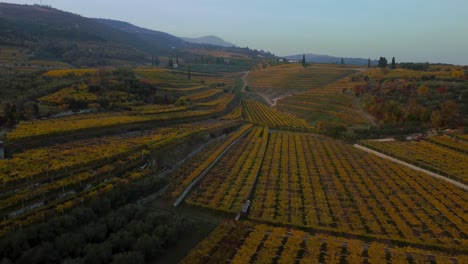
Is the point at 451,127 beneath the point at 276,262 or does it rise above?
above

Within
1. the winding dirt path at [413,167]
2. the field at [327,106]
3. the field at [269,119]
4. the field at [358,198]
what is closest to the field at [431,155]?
the winding dirt path at [413,167]

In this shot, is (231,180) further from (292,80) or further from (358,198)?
(292,80)

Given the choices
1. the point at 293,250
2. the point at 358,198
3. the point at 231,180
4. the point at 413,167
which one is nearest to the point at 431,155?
the point at 413,167

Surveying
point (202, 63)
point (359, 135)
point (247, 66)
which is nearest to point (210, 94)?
point (359, 135)

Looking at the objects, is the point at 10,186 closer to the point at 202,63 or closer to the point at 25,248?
the point at 25,248

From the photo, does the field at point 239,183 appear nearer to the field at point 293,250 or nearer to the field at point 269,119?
the field at point 293,250

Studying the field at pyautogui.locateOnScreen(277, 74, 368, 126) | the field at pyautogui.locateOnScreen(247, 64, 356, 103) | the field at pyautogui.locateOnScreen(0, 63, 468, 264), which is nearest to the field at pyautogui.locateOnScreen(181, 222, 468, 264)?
the field at pyautogui.locateOnScreen(0, 63, 468, 264)

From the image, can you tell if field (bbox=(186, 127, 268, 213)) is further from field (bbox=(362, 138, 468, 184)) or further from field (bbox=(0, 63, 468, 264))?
field (bbox=(362, 138, 468, 184))
